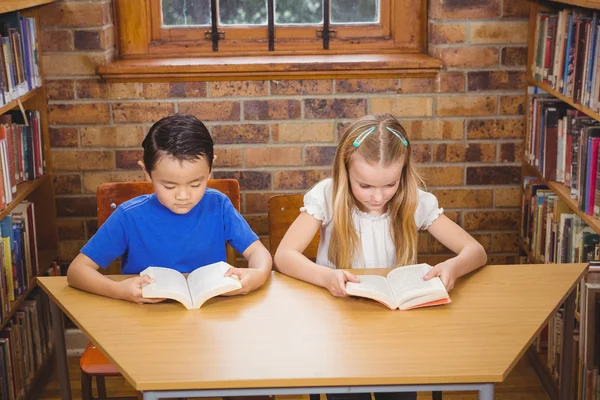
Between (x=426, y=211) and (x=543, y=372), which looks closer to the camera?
(x=426, y=211)

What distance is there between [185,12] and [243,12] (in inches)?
9.4

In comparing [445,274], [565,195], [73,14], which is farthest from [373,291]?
[73,14]

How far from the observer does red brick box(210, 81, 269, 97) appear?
125 inches

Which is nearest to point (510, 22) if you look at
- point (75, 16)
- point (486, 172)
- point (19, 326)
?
point (486, 172)

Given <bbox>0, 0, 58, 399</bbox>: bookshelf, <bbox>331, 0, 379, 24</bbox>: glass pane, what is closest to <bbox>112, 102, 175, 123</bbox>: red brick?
<bbox>0, 0, 58, 399</bbox>: bookshelf

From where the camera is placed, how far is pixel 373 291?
192 centimetres

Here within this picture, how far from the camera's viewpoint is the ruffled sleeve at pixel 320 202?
7.67ft

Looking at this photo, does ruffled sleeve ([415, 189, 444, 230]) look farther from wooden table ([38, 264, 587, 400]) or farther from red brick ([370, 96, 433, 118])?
red brick ([370, 96, 433, 118])

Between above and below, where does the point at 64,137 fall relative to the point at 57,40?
below

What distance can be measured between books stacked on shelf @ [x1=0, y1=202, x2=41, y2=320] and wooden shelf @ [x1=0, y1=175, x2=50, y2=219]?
6 centimetres

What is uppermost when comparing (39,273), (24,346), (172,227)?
(172,227)

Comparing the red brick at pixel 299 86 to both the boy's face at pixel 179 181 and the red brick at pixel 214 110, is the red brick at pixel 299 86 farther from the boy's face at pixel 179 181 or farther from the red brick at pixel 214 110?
the boy's face at pixel 179 181

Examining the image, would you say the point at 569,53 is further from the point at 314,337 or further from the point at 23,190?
the point at 23,190

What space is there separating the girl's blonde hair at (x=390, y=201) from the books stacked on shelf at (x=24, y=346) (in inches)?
47.3
